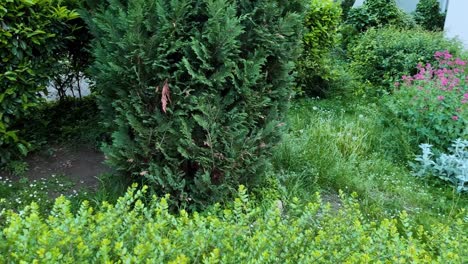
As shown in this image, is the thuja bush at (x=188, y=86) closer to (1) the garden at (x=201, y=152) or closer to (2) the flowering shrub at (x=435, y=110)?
(1) the garden at (x=201, y=152)

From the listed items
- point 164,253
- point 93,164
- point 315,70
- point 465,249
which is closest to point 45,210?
point 93,164

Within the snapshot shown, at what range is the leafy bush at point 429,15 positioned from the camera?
11828mm

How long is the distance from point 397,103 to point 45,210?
413 cm

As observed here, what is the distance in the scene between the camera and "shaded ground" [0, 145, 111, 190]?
409cm

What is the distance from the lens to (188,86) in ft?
10.1

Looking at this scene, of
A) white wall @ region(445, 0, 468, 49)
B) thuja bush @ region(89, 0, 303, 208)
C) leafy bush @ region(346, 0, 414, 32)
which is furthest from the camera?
leafy bush @ region(346, 0, 414, 32)

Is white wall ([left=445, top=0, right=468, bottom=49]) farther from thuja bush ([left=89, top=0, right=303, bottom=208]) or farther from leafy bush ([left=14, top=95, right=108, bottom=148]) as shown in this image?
leafy bush ([left=14, top=95, right=108, bottom=148])

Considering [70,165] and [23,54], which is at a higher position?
[23,54]

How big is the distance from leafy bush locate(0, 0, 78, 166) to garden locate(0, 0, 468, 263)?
16mm

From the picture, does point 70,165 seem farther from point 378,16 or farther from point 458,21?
point 378,16

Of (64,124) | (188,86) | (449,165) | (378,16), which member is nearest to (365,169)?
(449,165)

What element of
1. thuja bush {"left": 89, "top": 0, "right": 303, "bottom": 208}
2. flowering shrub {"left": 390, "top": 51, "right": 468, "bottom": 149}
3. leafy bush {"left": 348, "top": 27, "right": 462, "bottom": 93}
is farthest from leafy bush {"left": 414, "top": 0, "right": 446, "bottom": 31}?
thuja bush {"left": 89, "top": 0, "right": 303, "bottom": 208}

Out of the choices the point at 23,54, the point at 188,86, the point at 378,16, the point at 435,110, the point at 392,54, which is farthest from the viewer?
the point at 378,16

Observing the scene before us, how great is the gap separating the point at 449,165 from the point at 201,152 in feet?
9.27
